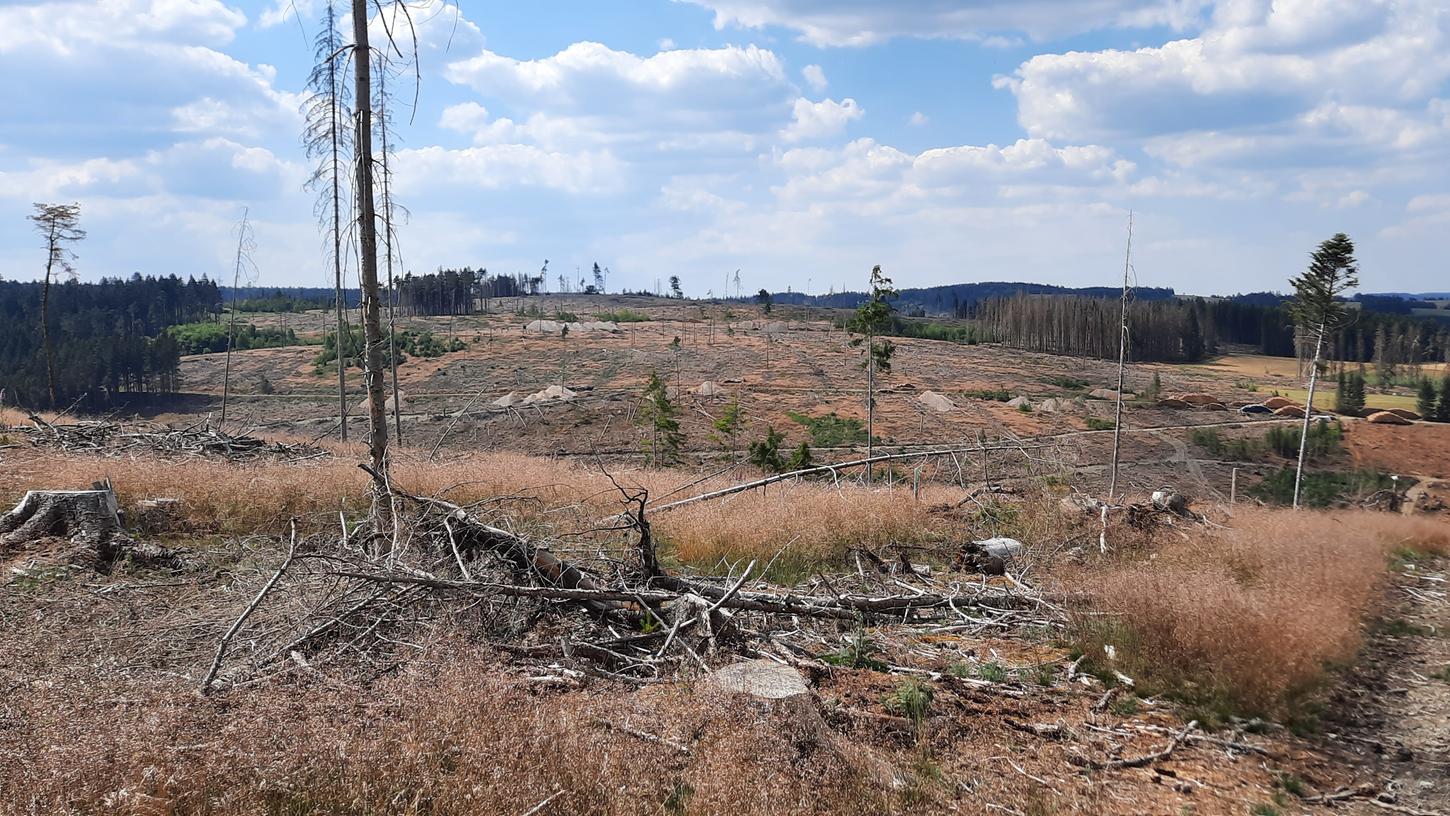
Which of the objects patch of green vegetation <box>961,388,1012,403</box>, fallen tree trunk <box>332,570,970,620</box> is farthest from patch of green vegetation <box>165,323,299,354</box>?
fallen tree trunk <box>332,570,970,620</box>

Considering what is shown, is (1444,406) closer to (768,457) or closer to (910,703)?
(768,457)

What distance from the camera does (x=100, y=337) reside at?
6238cm

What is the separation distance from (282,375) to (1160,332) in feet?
303

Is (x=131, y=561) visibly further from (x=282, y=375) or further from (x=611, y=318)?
(x=611, y=318)

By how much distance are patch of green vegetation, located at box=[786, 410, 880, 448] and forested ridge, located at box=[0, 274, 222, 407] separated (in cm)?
3167

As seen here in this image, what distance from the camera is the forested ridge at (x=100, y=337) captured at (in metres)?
56.3

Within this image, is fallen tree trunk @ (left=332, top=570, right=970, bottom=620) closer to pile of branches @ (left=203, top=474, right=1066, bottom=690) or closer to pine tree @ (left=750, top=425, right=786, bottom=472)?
pile of branches @ (left=203, top=474, right=1066, bottom=690)

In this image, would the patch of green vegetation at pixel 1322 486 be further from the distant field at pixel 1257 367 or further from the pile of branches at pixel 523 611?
the distant field at pixel 1257 367

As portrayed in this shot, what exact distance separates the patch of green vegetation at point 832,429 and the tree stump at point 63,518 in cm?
3424

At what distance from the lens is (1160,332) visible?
99.3 meters

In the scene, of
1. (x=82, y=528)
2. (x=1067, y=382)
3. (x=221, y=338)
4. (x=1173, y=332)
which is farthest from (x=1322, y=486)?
(x=221, y=338)

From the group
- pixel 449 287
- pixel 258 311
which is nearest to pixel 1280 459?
pixel 449 287

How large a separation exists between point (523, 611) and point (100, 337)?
72.4 metres

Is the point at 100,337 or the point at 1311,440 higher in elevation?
the point at 100,337
